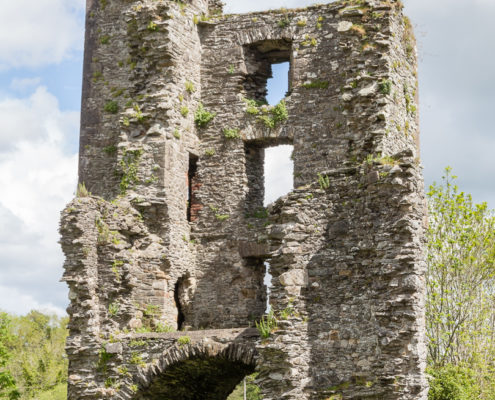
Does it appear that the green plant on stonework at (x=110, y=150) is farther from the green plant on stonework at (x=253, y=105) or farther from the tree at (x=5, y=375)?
the tree at (x=5, y=375)

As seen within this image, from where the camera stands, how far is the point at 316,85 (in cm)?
1855

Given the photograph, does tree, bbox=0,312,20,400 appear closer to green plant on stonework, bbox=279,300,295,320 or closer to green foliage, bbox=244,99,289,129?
green foliage, bbox=244,99,289,129

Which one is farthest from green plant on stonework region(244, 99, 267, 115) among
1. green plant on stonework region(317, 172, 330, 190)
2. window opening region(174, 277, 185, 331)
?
green plant on stonework region(317, 172, 330, 190)

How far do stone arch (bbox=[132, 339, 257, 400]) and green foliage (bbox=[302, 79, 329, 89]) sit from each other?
6372mm

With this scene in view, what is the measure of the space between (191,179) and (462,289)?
852 centimetres

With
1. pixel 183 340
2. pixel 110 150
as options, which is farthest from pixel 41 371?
pixel 183 340

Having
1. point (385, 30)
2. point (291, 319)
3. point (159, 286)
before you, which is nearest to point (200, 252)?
point (159, 286)

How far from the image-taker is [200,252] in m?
18.7

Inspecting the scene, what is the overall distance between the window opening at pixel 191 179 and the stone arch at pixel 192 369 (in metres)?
3.75

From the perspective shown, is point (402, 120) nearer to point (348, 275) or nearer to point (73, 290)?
point (348, 275)

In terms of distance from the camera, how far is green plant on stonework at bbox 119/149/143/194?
18031 mm

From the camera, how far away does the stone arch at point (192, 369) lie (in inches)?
610

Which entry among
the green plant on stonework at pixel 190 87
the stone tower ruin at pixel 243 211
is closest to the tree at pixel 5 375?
the stone tower ruin at pixel 243 211

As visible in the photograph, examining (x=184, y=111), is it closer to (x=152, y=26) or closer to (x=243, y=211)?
(x=152, y=26)
